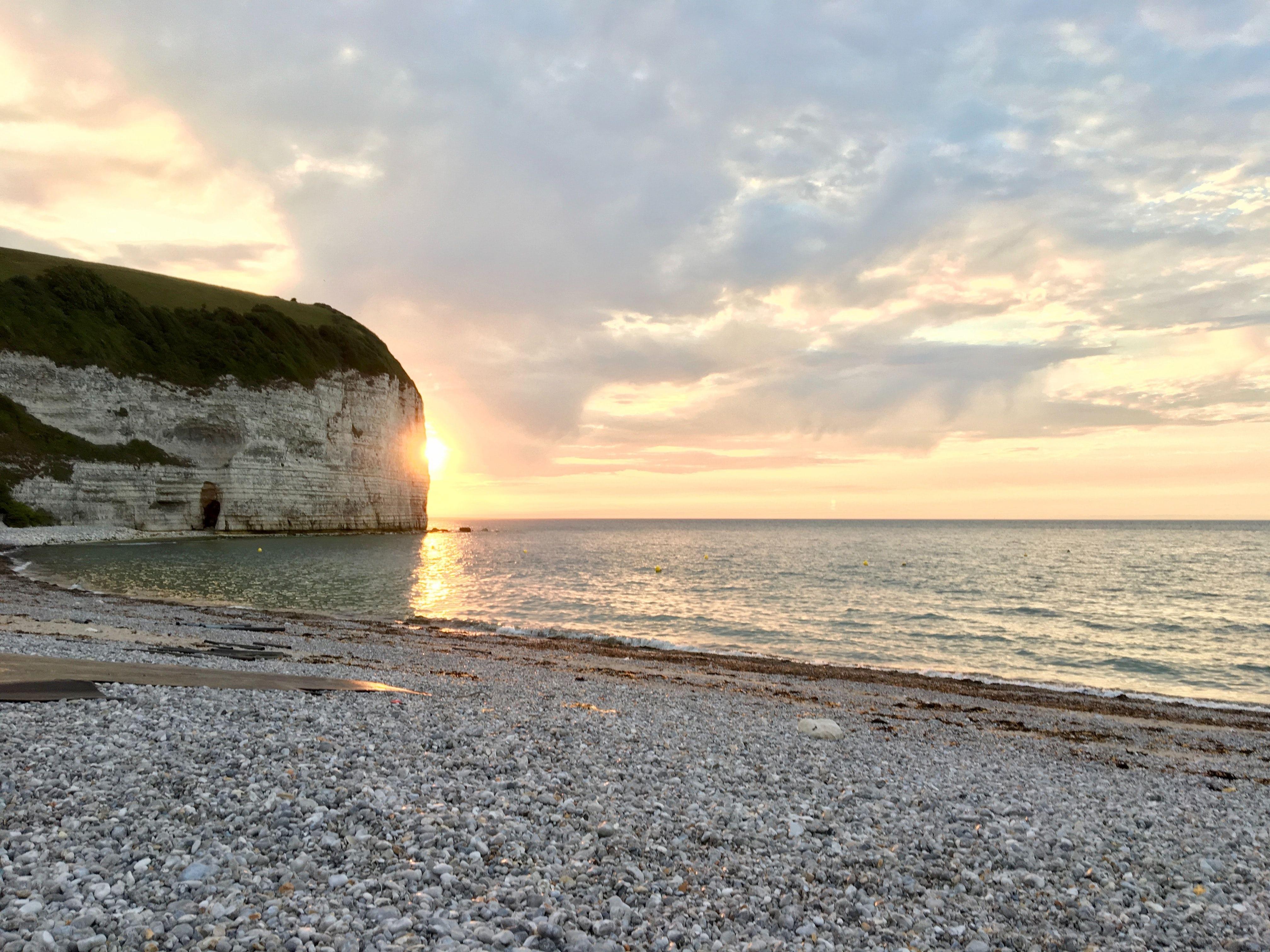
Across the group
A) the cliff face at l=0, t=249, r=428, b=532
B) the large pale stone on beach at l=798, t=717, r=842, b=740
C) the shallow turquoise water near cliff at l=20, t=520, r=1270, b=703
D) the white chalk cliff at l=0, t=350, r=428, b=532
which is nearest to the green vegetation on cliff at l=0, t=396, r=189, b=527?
the cliff face at l=0, t=249, r=428, b=532

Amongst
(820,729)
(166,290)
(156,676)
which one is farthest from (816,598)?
(166,290)

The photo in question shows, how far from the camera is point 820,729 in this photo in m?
10.8

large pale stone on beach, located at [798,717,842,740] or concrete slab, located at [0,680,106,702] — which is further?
large pale stone on beach, located at [798,717,842,740]

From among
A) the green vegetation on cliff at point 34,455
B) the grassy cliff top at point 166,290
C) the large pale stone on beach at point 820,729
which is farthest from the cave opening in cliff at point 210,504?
the large pale stone on beach at point 820,729

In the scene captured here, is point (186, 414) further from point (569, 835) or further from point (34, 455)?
point (569, 835)

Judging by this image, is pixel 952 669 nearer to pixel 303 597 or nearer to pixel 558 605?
pixel 558 605

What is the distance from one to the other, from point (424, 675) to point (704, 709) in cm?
614

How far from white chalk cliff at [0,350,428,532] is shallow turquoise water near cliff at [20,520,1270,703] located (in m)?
6.12

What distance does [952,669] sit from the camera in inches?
907

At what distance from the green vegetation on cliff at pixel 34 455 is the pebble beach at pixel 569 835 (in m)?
70.9

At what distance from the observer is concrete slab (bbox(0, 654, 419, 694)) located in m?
9.17

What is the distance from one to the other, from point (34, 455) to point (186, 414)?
1339 centimetres

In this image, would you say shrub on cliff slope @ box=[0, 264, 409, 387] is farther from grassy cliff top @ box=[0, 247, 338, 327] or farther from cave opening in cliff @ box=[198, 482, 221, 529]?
cave opening in cliff @ box=[198, 482, 221, 529]

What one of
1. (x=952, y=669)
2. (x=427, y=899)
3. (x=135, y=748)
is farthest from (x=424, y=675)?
(x=952, y=669)
